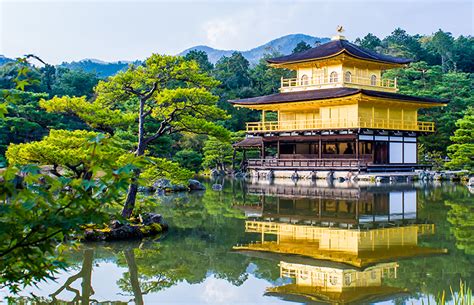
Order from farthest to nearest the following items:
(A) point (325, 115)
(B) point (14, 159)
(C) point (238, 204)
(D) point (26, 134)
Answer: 1. (A) point (325, 115)
2. (D) point (26, 134)
3. (C) point (238, 204)
4. (B) point (14, 159)

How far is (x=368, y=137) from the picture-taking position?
30828 mm

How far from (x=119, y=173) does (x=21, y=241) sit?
61 centimetres

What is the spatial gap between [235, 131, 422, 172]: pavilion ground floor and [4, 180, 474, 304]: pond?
1505 cm

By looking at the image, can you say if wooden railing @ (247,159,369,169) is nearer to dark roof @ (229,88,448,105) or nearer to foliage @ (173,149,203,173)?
dark roof @ (229,88,448,105)

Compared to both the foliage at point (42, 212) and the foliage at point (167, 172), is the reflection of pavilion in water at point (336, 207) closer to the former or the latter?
the foliage at point (167, 172)

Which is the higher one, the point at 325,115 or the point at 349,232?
the point at 325,115

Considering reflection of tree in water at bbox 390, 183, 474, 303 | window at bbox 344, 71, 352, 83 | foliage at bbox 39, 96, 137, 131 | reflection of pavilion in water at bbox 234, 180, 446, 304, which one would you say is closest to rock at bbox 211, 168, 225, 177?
window at bbox 344, 71, 352, 83

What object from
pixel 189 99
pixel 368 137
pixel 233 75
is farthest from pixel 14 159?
pixel 233 75

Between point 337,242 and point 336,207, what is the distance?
235 inches

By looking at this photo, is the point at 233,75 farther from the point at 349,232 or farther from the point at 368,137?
the point at 349,232

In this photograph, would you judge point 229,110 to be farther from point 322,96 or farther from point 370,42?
point 370,42

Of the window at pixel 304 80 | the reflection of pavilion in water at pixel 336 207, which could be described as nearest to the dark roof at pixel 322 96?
the window at pixel 304 80

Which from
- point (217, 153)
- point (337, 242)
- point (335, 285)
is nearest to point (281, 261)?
point (335, 285)

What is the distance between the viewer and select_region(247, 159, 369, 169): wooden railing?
29.3m
